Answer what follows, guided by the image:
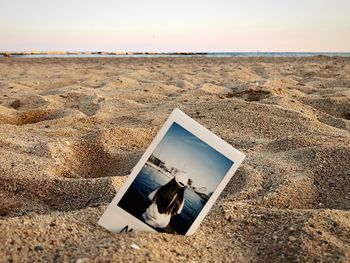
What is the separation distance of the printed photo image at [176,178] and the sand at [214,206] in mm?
71

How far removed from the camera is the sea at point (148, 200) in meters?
1.16

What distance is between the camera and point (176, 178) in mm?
1198

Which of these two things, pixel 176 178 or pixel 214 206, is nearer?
pixel 176 178

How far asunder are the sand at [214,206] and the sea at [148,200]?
0.17 ft

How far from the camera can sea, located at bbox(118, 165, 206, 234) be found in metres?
1.16

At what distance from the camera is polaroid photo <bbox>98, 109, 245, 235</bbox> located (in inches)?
46.1

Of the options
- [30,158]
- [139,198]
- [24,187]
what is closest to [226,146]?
[139,198]

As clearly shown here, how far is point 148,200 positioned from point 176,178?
10 centimetres

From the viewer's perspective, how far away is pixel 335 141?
2.46 meters

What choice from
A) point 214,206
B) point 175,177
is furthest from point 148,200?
point 214,206

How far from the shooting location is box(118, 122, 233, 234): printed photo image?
1.18 metres

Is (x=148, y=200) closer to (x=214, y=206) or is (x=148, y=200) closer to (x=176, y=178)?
(x=176, y=178)

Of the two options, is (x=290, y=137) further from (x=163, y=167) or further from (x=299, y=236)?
(x=163, y=167)

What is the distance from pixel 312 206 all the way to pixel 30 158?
134 centimetres
